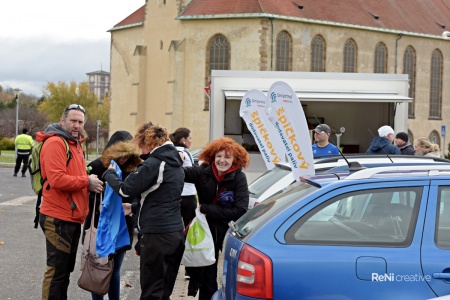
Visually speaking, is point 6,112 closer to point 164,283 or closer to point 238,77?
point 238,77

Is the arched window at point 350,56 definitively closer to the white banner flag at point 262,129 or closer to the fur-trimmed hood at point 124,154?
the white banner flag at point 262,129

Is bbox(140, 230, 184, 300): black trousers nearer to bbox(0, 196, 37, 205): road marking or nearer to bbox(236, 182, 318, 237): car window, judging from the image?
bbox(236, 182, 318, 237): car window

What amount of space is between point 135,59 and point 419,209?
46027 mm

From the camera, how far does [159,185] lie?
589 centimetres

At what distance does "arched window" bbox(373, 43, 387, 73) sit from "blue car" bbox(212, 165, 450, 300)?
4737cm

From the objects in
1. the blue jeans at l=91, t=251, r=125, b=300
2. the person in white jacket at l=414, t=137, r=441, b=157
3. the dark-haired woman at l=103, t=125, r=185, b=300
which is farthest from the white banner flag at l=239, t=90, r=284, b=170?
the dark-haired woman at l=103, t=125, r=185, b=300

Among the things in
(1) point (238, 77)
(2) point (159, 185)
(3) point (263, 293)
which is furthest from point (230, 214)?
(1) point (238, 77)

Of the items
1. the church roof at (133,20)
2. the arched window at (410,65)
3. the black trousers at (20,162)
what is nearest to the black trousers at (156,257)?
the black trousers at (20,162)

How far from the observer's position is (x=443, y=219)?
14.4ft

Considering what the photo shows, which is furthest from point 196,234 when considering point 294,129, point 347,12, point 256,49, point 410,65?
point 410,65

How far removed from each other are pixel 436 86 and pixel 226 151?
5129 centimetres

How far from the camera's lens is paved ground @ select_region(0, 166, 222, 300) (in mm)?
7668

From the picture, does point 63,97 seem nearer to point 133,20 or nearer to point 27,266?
point 133,20

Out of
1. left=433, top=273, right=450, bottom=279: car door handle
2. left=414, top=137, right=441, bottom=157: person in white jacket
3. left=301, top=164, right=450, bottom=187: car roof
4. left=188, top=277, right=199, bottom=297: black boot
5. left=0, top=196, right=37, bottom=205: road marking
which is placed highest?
left=301, top=164, right=450, bottom=187: car roof
